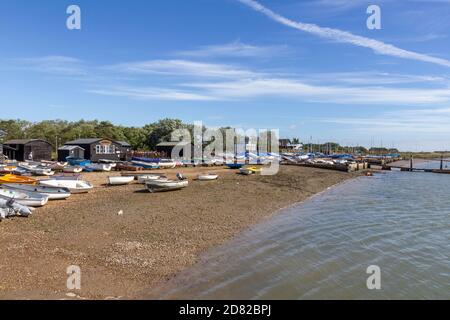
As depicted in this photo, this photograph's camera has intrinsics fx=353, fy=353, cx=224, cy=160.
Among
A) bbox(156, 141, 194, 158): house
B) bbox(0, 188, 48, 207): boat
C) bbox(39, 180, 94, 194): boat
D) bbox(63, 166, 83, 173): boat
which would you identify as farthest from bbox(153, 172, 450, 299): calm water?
bbox(156, 141, 194, 158): house

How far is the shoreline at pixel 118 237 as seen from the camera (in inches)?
451

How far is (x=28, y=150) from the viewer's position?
2205 inches

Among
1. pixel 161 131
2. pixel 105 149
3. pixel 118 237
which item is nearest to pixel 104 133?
pixel 161 131

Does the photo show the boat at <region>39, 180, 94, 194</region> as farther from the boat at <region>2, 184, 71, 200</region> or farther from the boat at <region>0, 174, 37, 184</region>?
the boat at <region>2, 184, 71, 200</region>

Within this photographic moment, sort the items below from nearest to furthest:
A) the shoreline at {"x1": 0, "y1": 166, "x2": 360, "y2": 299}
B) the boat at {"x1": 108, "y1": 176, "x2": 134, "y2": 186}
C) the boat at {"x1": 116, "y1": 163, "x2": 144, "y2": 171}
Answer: the shoreline at {"x1": 0, "y1": 166, "x2": 360, "y2": 299}
the boat at {"x1": 108, "y1": 176, "x2": 134, "y2": 186}
the boat at {"x1": 116, "y1": 163, "x2": 144, "y2": 171}

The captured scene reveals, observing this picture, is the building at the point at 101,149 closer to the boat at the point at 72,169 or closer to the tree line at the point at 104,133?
the boat at the point at 72,169

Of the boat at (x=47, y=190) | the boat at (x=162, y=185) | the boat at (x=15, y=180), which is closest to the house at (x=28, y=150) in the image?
the boat at (x=15, y=180)

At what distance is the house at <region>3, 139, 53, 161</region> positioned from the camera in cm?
5594

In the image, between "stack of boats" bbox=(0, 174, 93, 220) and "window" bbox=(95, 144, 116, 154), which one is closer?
"stack of boats" bbox=(0, 174, 93, 220)

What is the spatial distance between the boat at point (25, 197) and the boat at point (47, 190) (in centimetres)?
114

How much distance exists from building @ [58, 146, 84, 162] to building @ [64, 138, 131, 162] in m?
0.75

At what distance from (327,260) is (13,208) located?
53.8 ft

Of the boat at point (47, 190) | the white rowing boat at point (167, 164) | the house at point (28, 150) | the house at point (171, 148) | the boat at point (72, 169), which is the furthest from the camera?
the house at point (171, 148)
